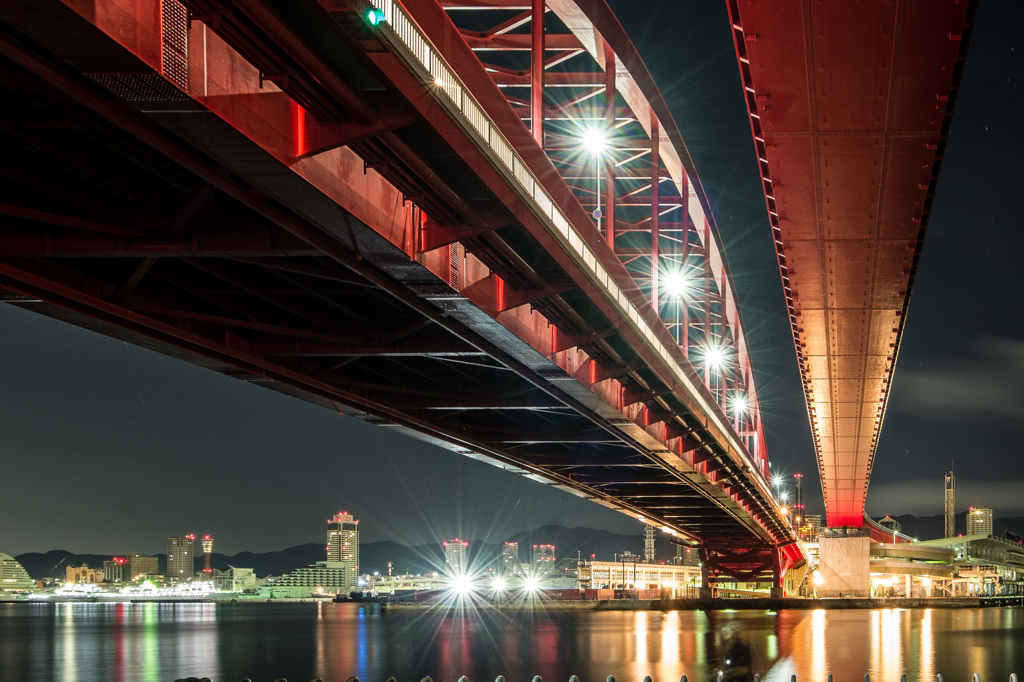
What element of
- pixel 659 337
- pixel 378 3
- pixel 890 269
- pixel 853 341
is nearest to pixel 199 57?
pixel 378 3

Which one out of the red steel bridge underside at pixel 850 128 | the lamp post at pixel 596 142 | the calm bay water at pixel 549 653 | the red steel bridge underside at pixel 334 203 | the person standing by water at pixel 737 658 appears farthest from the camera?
the calm bay water at pixel 549 653

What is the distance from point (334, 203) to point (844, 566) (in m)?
112

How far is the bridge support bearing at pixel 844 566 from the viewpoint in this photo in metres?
114

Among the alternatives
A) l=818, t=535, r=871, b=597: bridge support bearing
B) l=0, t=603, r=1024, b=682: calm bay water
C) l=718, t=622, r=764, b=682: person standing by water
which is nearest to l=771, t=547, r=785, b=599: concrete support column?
l=818, t=535, r=871, b=597: bridge support bearing

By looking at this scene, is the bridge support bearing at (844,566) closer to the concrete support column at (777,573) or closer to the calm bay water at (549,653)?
the concrete support column at (777,573)

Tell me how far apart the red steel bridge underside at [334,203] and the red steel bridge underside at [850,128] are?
165 inches

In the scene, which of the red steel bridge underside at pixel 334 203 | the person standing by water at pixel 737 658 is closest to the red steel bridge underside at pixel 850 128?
the red steel bridge underside at pixel 334 203

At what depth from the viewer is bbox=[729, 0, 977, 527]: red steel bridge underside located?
50.2 ft

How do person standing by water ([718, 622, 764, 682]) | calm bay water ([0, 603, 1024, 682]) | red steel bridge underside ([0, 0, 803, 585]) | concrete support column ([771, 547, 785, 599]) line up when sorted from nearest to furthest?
red steel bridge underside ([0, 0, 803, 585]) < person standing by water ([718, 622, 764, 682]) < calm bay water ([0, 603, 1024, 682]) < concrete support column ([771, 547, 785, 599])

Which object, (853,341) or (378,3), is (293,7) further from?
(853,341)

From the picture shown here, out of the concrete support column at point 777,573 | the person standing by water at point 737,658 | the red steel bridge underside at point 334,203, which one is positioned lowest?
the concrete support column at point 777,573

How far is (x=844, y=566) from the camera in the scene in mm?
116312

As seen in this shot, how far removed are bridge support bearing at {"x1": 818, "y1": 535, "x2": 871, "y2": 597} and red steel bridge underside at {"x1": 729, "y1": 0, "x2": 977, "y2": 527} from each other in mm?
83969

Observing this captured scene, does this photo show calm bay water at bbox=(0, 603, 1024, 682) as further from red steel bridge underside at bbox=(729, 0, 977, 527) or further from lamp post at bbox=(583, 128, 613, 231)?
lamp post at bbox=(583, 128, 613, 231)
